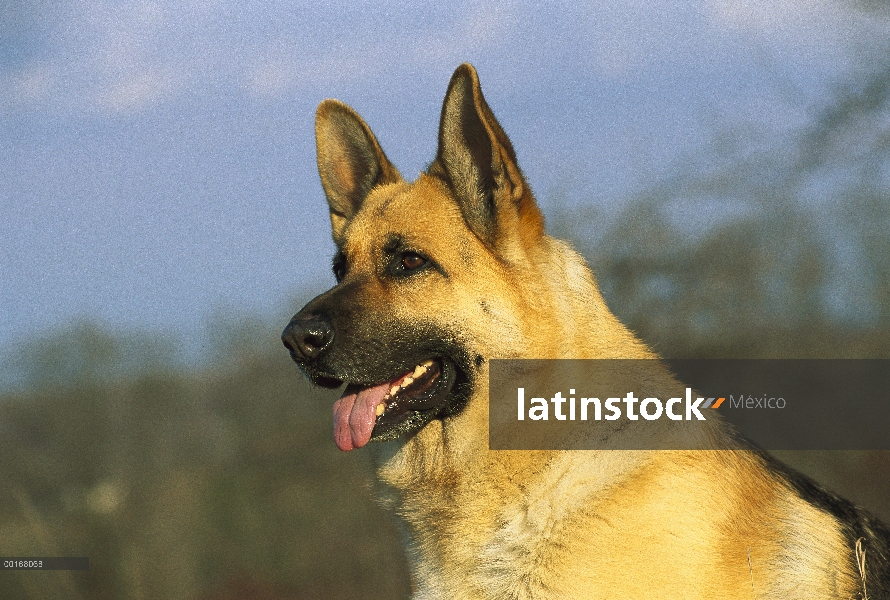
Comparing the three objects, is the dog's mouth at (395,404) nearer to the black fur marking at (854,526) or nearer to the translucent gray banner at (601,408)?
the translucent gray banner at (601,408)

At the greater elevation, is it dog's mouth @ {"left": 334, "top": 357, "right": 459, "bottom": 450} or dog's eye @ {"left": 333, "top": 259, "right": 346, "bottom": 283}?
dog's eye @ {"left": 333, "top": 259, "right": 346, "bottom": 283}

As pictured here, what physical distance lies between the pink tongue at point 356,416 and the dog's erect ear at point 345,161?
3.26 ft

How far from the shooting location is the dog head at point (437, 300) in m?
3.21

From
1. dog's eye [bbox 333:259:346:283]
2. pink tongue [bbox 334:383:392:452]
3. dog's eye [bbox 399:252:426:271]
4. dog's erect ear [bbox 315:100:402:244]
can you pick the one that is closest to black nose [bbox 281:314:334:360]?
pink tongue [bbox 334:383:392:452]

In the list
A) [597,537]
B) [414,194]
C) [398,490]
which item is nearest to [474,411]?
[398,490]

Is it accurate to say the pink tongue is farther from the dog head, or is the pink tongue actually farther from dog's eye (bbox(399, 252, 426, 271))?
dog's eye (bbox(399, 252, 426, 271))

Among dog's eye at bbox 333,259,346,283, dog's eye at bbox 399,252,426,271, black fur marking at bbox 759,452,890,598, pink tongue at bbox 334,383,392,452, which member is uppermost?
dog's eye at bbox 333,259,346,283

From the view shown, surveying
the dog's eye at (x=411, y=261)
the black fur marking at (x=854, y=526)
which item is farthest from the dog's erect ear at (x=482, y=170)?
the black fur marking at (x=854, y=526)

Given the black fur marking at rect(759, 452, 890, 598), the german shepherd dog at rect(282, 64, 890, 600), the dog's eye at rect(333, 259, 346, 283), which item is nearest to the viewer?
the german shepherd dog at rect(282, 64, 890, 600)

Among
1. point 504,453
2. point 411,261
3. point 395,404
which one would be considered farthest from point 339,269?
point 504,453

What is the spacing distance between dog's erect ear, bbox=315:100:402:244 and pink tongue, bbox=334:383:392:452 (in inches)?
39.1

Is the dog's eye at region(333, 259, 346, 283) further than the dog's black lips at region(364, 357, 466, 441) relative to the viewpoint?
Yes

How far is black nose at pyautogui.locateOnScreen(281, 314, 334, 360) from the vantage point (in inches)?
125

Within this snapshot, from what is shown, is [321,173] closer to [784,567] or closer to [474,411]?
[474,411]
